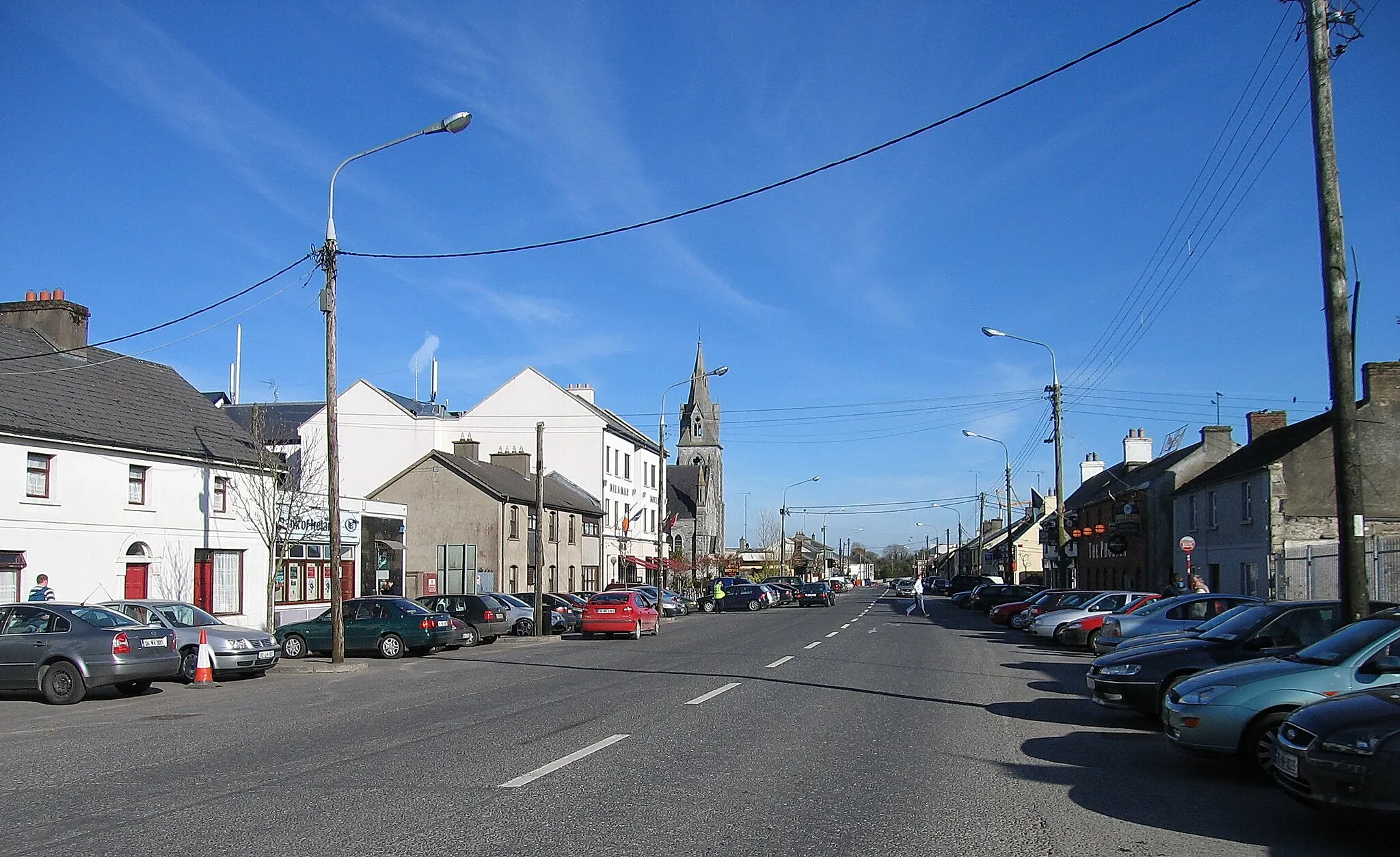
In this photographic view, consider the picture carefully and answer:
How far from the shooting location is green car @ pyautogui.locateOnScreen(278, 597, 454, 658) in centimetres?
2495

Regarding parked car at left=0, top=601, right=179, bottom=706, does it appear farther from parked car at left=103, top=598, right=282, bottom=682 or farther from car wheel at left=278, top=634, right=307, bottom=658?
car wheel at left=278, top=634, right=307, bottom=658

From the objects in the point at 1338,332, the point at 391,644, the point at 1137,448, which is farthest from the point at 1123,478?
the point at 1338,332

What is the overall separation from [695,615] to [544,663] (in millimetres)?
33174

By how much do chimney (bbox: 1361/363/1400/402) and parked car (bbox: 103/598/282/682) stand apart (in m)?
31.5

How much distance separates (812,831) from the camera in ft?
23.0

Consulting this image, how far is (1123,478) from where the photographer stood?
5538 cm

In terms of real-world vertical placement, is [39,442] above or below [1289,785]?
above

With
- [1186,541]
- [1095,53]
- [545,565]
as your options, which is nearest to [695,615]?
[545,565]

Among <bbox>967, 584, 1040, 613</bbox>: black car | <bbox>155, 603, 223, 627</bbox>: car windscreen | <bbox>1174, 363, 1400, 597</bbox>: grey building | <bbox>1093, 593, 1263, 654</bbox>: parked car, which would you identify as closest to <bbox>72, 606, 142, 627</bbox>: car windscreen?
<bbox>155, 603, 223, 627</bbox>: car windscreen

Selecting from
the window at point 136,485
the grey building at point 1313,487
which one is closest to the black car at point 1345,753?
the window at point 136,485

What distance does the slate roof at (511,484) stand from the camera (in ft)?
158

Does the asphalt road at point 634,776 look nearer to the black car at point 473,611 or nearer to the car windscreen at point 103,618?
the car windscreen at point 103,618

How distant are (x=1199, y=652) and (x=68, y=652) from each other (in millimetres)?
15308

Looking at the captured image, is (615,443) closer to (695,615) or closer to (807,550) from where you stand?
(695,615)
